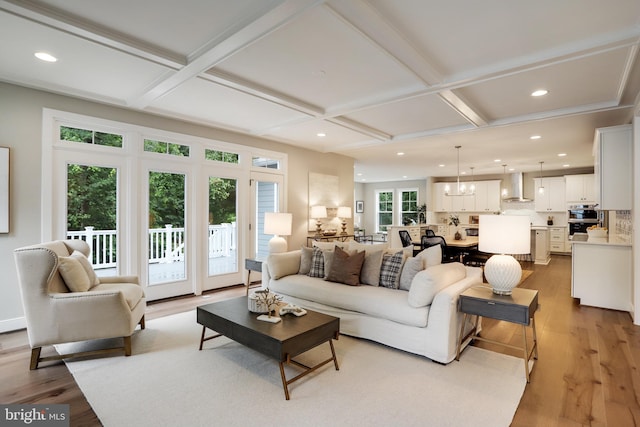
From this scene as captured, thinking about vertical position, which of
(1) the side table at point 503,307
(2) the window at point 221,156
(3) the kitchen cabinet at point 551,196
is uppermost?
(2) the window at point 221,156

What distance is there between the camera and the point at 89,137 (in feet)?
13.1

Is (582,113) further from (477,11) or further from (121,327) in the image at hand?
(121,327)

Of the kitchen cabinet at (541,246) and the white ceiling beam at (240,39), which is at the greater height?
the white ceiling beam at (240,39)

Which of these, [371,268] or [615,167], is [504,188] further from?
[371,268]

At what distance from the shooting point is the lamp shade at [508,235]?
277 cm

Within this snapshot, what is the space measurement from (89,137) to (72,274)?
1980 millimetres

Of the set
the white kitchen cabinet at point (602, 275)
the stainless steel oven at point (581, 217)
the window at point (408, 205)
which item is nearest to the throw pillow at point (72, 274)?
the white kitchen cabinet at point (602, 275)

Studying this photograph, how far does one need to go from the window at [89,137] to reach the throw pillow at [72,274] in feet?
5.68

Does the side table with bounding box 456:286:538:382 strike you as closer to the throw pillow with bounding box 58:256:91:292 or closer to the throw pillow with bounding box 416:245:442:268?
the throw pillow with bounding box 416:245:442:268

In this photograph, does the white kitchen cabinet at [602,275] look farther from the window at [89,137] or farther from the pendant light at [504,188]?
the window at [89,137]

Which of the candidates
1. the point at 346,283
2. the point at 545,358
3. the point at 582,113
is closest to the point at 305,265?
the point at 346,283

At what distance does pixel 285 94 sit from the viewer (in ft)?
12.5

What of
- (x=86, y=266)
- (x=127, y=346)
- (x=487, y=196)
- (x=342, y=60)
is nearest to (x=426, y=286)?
(x=342, y=60)

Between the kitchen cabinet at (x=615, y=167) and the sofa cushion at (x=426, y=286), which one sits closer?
A: the sofa cushion at (x=426, y=286)
